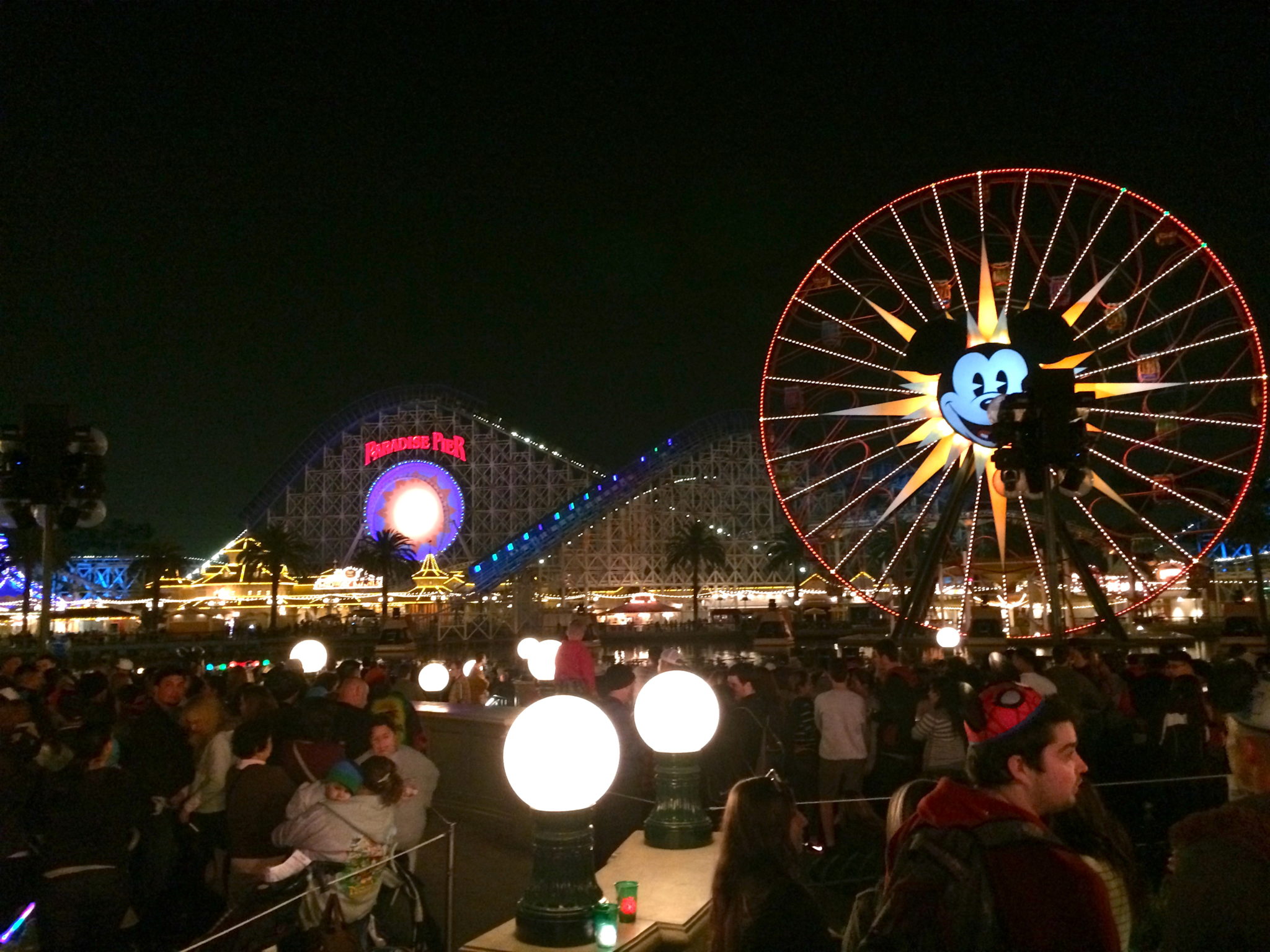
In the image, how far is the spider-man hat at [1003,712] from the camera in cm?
269

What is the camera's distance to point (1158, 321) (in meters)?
18.3

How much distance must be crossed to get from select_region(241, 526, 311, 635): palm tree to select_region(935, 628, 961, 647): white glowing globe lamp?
40011mm

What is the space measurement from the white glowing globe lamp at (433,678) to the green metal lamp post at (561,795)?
8721mm

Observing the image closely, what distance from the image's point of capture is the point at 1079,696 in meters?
7.89

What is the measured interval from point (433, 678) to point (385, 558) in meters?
42.1

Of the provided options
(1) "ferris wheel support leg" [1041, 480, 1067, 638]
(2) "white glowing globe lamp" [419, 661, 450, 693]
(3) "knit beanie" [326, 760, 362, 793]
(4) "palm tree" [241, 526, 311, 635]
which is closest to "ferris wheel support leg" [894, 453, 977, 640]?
(1) "ferris wheel support leg" [1041, 480, 1067, 638]

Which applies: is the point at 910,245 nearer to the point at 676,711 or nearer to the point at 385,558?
the point at 676,711

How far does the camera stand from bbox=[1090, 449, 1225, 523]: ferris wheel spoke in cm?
1738

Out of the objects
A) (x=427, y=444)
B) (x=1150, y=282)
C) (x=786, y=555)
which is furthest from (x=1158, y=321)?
(x=427, y=444)

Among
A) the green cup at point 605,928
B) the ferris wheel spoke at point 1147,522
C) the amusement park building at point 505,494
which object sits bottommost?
the green cup at point 605,928

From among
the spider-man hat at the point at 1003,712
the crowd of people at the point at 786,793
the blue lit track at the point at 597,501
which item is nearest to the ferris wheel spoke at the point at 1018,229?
the crowd of people at the point at 786,793

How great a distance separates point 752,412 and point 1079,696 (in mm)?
47691

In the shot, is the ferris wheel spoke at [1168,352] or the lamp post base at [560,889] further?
the ferris wheel spoke at [1168,352]

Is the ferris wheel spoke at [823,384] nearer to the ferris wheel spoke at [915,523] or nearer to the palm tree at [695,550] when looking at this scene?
the ferris wheel spoke at [915,523]
